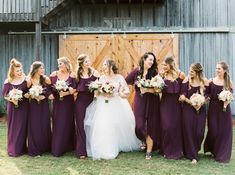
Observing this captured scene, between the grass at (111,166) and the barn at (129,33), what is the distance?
7.44 m

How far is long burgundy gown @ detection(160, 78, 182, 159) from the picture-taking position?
961 cm

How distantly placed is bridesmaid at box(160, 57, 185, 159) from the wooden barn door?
721cm

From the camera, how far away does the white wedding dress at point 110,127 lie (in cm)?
970

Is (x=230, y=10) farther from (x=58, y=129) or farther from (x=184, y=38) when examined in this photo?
(x=58, y=129)

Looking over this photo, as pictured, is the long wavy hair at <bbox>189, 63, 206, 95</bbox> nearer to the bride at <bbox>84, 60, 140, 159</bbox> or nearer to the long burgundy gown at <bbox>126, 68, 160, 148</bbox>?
the long burgundy gown at <bbox>126, 68, 160, 148</bbox>

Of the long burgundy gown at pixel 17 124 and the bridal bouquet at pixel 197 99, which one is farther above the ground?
the bridal bouquet at pixel 197 99

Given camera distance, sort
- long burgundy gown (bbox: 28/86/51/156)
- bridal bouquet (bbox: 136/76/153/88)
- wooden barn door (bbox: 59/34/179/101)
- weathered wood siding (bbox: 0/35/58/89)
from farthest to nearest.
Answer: weathered wood siding (bbox: 0/35/58/89), wooden barn door (bbox: 59/34/179/101), long burgundy gown (bbox: 28/86/51/156), bridal bouquet (bbox: 136/76/153/88)

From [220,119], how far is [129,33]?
Result: 8.02 m

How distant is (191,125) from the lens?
9523 millimetres

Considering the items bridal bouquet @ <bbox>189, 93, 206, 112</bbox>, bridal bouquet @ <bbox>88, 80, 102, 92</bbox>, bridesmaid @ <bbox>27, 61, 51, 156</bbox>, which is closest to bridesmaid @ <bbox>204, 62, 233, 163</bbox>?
bridal bouquet @ <bbox>189, 93, 206, 112</bbox>

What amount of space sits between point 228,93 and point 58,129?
357 centimetres

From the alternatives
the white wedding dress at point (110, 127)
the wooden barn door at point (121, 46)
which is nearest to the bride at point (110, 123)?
the white wedding dress at point (110, 127)

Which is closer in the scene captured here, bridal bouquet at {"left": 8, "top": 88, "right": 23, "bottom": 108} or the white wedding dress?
bridal bouquet at {"left": 8, "top": 88, "right": 23, "bottom": 108}

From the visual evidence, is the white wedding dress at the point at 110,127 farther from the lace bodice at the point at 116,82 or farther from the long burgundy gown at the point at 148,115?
the long burgundy gown at the point at 148,115
